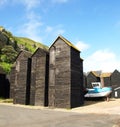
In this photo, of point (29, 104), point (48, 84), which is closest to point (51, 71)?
point (48, 84)

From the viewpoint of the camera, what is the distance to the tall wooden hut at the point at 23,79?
42375 millimetres

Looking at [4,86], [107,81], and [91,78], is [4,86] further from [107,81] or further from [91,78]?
[107,81]

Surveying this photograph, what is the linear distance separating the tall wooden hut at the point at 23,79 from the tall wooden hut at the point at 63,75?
18.7 ft

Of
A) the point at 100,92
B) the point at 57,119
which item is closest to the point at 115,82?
the point at 100,92

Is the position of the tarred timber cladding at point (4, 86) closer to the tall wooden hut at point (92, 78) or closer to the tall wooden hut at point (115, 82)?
the tall wooden hut at point (92, 78)

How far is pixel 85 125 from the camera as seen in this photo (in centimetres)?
1905

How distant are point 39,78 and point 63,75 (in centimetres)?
548

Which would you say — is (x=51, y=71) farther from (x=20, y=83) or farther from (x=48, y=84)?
(x=20, y=83)

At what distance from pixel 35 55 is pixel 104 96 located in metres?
21.4

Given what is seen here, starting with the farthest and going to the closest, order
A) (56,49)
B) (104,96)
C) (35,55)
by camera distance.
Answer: (104,96) < (35,55) < (56,49)

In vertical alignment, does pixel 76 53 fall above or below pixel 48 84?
above

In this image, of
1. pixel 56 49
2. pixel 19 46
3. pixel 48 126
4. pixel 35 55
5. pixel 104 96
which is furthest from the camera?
pixel 19 46

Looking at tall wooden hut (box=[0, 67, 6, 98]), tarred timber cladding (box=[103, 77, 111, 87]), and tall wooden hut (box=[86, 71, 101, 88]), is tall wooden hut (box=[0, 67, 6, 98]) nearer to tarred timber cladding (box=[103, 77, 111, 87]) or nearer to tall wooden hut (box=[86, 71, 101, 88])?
tall wooden hut (box=[86, 71, 101, 88])

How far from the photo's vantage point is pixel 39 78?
4106 cm
